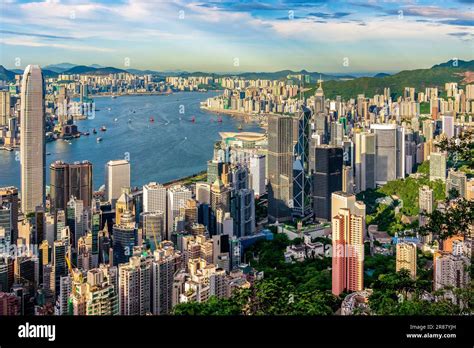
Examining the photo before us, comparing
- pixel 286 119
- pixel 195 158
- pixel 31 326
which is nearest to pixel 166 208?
pixel 195 158

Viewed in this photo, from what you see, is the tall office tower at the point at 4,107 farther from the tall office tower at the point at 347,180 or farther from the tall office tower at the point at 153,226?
the tall office tower at the point at 347,180

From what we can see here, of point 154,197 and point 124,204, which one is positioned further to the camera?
point 154,197

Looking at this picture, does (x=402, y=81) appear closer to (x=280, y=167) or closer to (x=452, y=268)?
(x=280, y=167)

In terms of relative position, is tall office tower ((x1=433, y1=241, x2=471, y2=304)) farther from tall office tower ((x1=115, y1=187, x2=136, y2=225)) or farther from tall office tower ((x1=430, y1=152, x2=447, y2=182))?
tall office tower ((x1=115, y1=187, x2=136, y2=225))

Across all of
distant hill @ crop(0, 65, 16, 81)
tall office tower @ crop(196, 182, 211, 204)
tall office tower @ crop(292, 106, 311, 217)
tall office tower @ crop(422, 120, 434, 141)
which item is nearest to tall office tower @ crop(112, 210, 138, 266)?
tall office tower @ crop(196, 182, 211, 204)

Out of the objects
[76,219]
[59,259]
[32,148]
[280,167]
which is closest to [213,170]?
[280,167]

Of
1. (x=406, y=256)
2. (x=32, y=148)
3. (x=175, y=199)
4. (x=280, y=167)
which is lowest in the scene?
(x=406, y=256)

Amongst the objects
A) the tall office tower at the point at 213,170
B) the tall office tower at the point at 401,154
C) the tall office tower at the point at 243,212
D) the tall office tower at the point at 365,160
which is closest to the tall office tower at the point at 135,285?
the tall office tower at the point at 243,212

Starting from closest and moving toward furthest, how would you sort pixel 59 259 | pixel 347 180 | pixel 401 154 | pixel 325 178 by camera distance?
pixel 59 259, pixel 325 178, pixel 347 180, pixel 401 154
